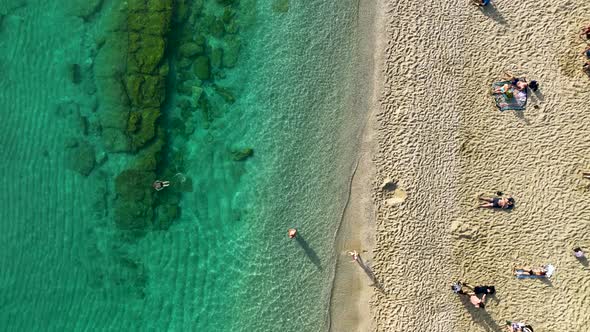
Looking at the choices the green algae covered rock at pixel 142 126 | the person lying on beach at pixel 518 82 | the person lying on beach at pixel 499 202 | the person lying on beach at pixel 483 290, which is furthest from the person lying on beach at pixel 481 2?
the green algae covered rock at pixel 142 126

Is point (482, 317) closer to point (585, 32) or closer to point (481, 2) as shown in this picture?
point (585, 32)

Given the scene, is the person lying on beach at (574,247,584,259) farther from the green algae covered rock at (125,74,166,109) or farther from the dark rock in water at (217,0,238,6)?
the green algae covered rock at (125,74,166,109)

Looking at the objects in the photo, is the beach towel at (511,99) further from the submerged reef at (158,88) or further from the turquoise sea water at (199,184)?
the submerged reef at (158,88)

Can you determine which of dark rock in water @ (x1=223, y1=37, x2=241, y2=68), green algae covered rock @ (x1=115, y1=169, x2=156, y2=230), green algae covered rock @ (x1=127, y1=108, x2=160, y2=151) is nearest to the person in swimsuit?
green algae covered rock @ (x1=115, y1=169, x2=156, y2=230)

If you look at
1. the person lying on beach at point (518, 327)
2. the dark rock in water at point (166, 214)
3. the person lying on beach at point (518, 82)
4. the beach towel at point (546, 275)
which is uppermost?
the person lying on beach at point (518, 82)

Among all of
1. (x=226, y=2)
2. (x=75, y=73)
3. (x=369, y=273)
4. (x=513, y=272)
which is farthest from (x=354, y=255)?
(x=75, y=73)

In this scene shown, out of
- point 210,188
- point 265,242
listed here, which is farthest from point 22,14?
point 265,242
